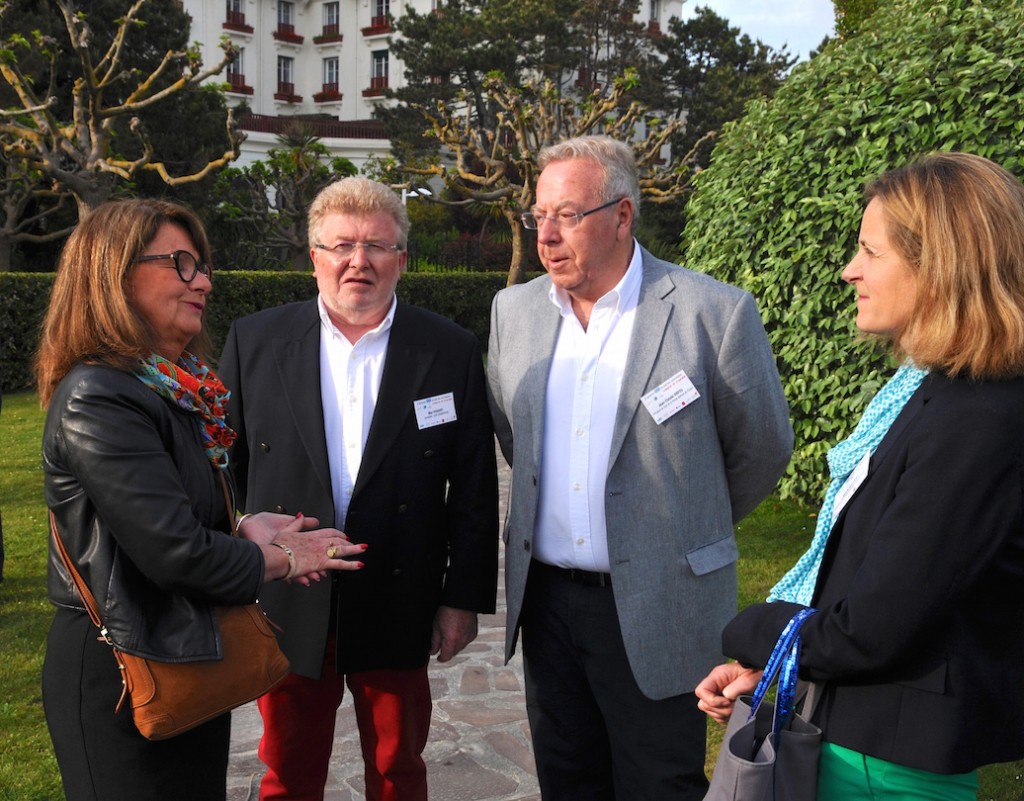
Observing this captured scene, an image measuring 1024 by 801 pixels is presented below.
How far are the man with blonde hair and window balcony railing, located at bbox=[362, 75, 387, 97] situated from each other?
55.0 metres

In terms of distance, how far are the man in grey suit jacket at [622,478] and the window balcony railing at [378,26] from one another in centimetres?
5780

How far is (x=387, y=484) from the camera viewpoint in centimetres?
328

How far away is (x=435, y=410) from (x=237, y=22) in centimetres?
5883

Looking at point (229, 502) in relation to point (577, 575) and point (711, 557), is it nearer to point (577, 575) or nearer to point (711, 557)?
point (577, 575)

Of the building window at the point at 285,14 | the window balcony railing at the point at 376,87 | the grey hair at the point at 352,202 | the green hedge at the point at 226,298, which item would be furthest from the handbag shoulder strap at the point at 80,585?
the building window at the point at 285,14

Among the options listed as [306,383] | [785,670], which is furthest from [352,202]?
[785,670]

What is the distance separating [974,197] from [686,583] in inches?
57.0

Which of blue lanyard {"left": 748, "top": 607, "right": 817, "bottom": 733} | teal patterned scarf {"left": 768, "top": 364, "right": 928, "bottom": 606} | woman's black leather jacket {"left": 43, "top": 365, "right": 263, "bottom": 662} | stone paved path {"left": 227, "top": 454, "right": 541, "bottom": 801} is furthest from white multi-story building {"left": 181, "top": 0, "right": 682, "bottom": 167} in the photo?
blue lanyard {"left": 748, "top": 607, "right": 817, "bottom": 733}

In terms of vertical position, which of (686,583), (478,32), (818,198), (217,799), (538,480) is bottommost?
(217,799)

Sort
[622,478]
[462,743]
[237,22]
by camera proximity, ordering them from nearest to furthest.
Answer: [622,478]
[462,743]
[237,22]

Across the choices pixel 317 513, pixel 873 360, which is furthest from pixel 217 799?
pixel 873 360

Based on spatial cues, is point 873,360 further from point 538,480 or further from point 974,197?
point 974,197

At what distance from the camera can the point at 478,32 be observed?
148ft

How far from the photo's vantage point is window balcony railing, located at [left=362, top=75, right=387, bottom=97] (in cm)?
5647
